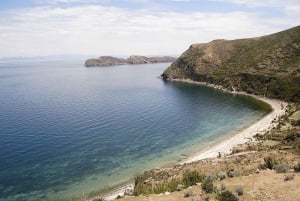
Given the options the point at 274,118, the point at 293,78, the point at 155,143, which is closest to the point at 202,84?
the point at 293,78

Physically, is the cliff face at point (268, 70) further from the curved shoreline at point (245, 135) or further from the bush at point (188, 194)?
the bush at point (188, 194)

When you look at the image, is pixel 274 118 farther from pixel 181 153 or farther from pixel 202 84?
pixel 202 84

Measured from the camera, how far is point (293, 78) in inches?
5586

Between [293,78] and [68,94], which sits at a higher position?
[293,78]

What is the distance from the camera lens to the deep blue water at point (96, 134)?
59500mm

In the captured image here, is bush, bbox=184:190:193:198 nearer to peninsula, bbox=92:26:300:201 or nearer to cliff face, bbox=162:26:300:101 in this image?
peninsula, bbox=92:26:300:201

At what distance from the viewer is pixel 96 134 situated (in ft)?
286

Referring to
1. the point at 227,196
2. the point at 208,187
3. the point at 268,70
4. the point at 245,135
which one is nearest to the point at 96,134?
the point at 245,135

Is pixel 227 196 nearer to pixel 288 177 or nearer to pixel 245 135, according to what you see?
pixel 288 177

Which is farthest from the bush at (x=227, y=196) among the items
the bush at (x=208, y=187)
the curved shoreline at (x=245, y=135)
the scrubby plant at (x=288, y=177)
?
the curved shoreline at (x=245, y=135)

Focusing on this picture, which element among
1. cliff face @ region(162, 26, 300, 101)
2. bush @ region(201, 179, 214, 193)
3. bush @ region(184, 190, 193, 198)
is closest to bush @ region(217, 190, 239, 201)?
bush @ region(201, 179, 214, 193)

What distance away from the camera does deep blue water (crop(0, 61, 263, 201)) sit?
5950 cm

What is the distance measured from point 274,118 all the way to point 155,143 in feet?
140

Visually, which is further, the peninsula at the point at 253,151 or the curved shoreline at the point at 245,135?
the curved shoreline at the point at 245,135
